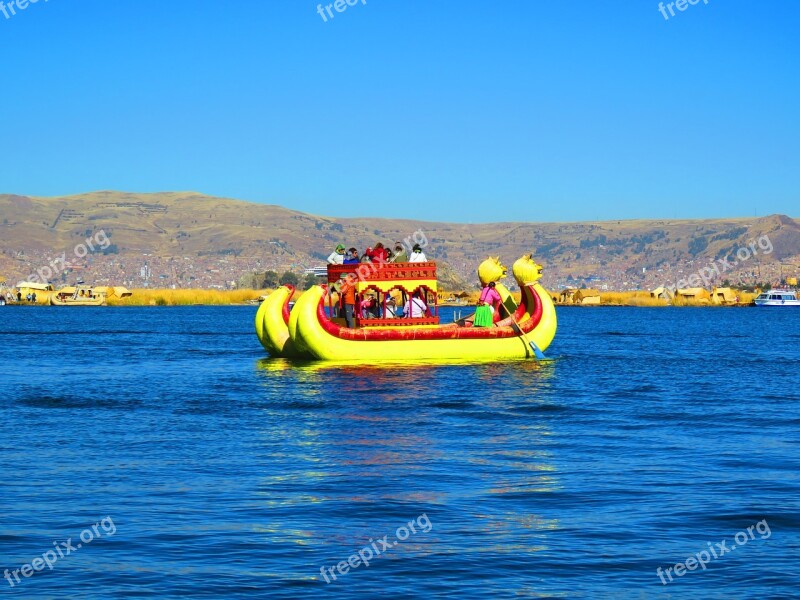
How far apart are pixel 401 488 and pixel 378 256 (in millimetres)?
20352

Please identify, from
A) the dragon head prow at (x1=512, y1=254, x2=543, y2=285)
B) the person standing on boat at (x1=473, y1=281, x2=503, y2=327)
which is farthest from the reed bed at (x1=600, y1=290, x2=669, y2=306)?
the person standing on boat at (x1=473, y1=281, x2=503, y2=327)

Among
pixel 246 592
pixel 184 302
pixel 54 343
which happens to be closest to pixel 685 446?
pixel 246 592

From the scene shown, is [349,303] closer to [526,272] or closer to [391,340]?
[391,340]

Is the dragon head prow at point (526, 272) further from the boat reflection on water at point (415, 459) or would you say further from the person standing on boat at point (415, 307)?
the boat reflection on water at point (415, 459)

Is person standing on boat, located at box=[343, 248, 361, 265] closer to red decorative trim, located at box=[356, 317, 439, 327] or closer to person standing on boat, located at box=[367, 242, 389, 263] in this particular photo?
person standing on boat, located at box=[367, 242, 389, 263]

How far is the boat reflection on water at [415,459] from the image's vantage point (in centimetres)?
1405

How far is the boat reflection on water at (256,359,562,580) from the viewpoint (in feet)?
46.1

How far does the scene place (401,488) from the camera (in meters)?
16.3

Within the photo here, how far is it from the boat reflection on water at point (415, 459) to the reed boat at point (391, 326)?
154 centimetres

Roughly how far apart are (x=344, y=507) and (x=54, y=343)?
1646 inches

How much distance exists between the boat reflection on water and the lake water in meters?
0.05

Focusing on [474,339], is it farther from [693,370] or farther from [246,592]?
[246,592]

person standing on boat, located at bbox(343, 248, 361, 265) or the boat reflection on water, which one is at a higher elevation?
person standing on boat, located at bbox(343, 248, 361, 265)

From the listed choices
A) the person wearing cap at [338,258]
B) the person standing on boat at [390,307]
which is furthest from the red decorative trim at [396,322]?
the person wearing cap at [338,258]
